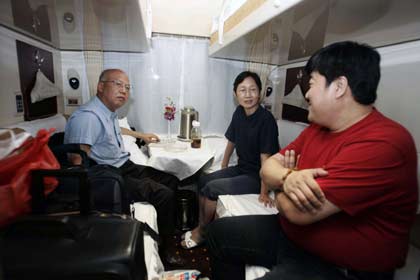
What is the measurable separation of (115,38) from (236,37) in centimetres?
113

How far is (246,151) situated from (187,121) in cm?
83

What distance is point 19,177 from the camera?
693 mm

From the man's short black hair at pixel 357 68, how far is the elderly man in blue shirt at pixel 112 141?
1.21m

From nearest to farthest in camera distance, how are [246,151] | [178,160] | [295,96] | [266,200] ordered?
1. [266,200]
2. [246,151]
3. [178,160]
4. [295,96]

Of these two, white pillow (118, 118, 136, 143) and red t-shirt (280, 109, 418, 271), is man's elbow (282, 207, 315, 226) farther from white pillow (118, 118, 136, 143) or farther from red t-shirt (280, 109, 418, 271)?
white pillow (118, 118, 136, 143)

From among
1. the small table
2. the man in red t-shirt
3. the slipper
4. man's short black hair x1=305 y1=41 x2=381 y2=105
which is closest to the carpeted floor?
the slipper

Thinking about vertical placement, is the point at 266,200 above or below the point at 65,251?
below

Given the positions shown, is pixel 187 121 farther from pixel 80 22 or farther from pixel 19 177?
pixel 19 177

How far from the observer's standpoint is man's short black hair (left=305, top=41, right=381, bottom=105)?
0.74m

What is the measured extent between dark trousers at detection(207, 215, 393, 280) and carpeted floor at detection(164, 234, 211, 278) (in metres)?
0.47

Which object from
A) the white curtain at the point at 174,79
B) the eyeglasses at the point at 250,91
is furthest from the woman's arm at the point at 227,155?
the white curtain at the point at 174,79

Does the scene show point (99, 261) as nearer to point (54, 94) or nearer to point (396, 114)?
point (396, 114)

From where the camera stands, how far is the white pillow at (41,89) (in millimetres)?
1655

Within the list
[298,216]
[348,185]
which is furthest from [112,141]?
[348,185]
